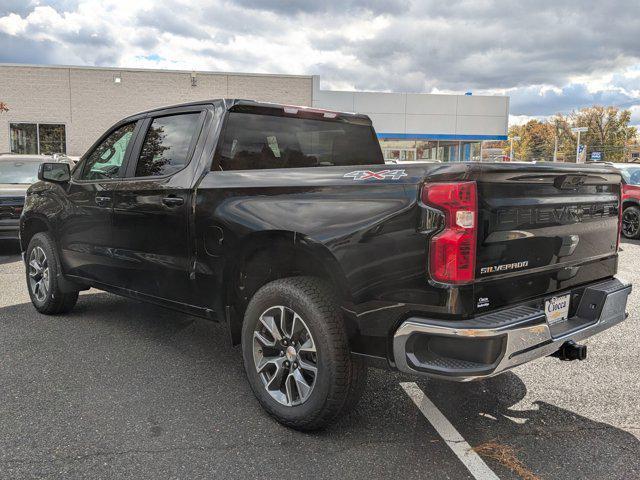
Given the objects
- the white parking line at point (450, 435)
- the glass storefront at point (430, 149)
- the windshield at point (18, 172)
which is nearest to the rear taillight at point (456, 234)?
the white parking line at point (450, 435)

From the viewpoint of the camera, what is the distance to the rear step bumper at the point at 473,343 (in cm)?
250

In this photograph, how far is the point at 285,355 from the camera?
10.5 feet

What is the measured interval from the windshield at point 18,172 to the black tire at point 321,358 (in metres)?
8.25

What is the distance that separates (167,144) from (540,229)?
2.70 m

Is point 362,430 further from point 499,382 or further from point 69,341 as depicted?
point 69,341

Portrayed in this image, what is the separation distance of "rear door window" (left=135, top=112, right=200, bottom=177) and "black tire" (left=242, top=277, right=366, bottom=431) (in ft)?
4.32

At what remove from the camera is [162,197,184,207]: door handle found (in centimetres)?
371

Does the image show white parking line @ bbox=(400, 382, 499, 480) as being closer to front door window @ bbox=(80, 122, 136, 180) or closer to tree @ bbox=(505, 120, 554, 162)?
front door window @ bbox=(80, 122, 136, 180)

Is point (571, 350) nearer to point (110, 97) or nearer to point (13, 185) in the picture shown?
point (13, 185)

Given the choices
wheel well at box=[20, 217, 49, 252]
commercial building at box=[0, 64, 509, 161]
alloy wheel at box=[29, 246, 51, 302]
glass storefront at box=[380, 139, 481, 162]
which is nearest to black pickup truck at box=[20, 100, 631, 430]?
alloy wheel at box=[29, 246, 51, 302]

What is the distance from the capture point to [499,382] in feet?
12.9

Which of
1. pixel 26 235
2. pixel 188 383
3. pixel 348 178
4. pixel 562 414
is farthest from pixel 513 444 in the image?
pixel 26 235

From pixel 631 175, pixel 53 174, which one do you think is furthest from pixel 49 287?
pixel 631 175

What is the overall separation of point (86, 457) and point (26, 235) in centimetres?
371
